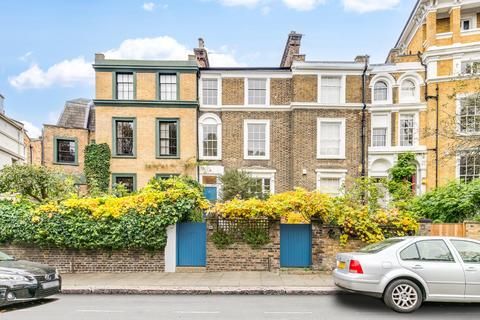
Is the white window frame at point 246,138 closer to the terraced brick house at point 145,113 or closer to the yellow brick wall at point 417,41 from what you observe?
the terraced brick house at point 145,113

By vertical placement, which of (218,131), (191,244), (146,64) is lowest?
(191,244)

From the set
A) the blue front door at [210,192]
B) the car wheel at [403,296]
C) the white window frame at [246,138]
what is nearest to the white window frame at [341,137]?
the white window frame at [246,138]

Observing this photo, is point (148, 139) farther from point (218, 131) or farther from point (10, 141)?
point (10, 141)

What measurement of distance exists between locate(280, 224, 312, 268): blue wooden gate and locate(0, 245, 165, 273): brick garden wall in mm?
3846

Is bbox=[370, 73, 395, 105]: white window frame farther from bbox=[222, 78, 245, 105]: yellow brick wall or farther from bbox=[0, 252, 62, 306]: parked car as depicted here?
bbox=[0, 252, 62, 306]: parked car

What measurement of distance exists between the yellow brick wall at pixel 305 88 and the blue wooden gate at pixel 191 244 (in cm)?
1156

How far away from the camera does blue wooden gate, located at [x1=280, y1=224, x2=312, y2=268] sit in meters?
9.68

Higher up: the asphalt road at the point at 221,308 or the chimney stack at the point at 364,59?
the chimney stack at the point at 364,59

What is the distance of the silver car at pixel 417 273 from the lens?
19.8 feet

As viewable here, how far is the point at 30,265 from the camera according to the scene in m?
7.10

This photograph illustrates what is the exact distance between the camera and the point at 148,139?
18.5 meters

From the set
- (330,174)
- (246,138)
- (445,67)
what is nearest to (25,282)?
Answer: (246,138)

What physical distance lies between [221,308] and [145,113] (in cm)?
1458

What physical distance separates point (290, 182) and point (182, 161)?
22.2 ft
